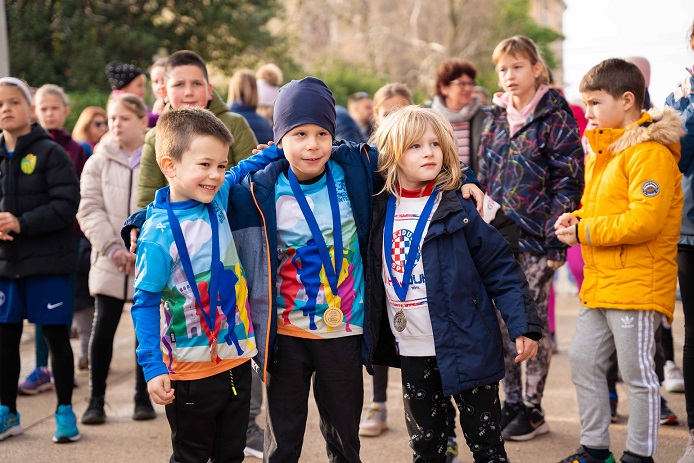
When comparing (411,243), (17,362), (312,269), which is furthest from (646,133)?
(17,362)

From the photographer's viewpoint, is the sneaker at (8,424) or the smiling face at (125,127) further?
the smiling face at (125,127)

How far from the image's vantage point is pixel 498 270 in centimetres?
350

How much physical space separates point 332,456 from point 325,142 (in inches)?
56.4

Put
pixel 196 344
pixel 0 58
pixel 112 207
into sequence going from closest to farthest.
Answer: pixel 196 344
pixel 112 207
pixel 0 58

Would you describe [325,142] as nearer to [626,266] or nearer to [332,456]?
[332,456]

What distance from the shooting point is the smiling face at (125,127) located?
5.51 m

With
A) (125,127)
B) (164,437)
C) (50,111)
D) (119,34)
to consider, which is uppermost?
(119,34)

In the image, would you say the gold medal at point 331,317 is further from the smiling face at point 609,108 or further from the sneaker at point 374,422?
the smiling face at point 609,108

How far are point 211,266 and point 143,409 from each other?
2.53m

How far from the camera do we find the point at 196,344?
3242 millimetres

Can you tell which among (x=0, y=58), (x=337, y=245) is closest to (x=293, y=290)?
(x=337, y=245)

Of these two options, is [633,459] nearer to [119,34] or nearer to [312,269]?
[312,269]

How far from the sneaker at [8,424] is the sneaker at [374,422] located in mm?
2178

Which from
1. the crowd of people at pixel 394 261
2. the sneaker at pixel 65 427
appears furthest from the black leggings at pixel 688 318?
the sneaker at pixel 65 427
